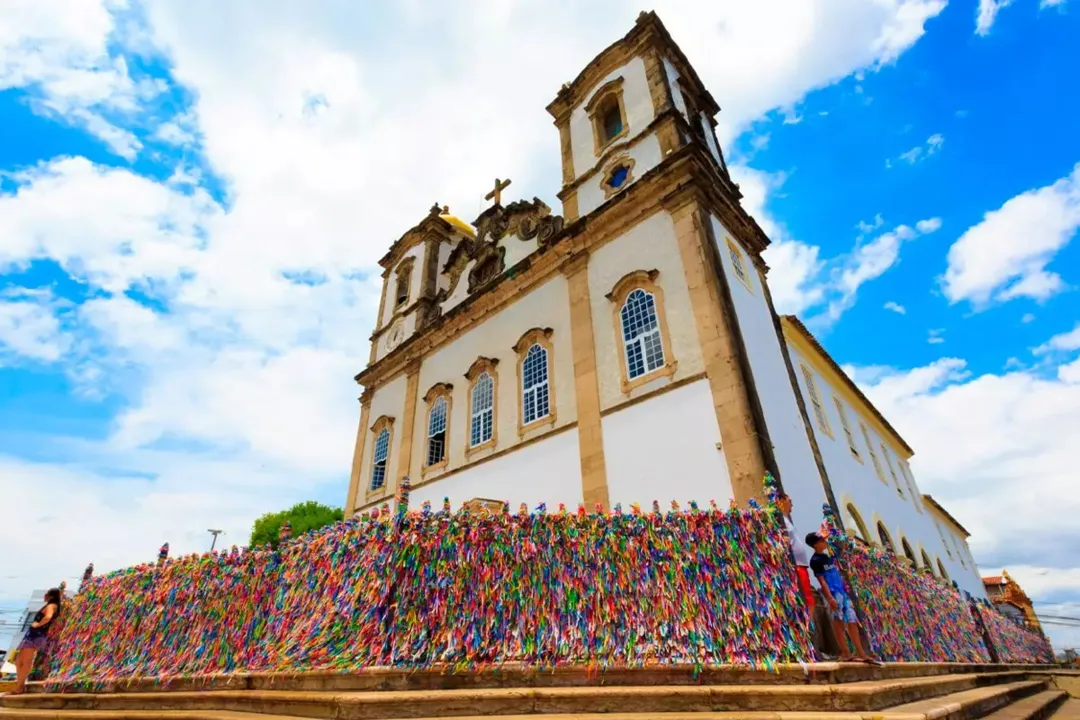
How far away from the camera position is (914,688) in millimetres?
5020

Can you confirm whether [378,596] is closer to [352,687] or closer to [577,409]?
[352,687]

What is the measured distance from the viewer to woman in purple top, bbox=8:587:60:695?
30.1ft

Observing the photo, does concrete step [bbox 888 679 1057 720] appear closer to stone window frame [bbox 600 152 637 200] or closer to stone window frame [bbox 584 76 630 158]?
stone window frame [bbox 600 152 637 200]

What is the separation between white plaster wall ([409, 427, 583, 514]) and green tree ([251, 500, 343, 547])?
1758cm

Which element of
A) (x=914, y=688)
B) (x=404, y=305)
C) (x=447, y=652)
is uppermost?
(x=404, y=305)

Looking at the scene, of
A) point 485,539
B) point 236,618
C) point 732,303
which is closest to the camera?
point 485,539

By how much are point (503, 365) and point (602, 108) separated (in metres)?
8.07

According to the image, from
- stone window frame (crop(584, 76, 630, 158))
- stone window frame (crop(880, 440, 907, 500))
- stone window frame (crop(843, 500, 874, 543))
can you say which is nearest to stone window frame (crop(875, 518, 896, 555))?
stone window frame (crop(843, 500, 874, 543))

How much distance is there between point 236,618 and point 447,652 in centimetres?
344

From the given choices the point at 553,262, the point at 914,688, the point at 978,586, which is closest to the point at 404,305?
the point at 553,262

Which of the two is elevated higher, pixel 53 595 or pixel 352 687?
pixel 53 595

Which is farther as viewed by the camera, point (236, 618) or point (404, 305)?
point (404, 305)

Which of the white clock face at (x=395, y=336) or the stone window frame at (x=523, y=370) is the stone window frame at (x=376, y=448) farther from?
the stone window frame at (x=523, y=370)

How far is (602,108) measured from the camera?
51.2ft
